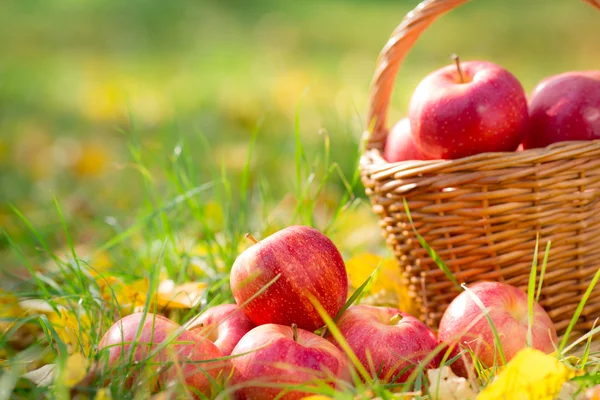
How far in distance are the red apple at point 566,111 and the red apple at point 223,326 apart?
921mm

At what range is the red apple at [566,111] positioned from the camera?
1.84 meters

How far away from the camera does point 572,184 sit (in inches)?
68.3

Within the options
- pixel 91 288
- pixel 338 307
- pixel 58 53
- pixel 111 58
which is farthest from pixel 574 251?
pixel 58 53

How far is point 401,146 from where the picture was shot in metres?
2.04

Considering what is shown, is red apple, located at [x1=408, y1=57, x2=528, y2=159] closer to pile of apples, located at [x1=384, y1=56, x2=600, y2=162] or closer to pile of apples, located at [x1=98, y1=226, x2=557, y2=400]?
Result: pile of apples, located at [x1=384, y1=56, x2=600, y2=162]

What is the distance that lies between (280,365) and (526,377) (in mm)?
445

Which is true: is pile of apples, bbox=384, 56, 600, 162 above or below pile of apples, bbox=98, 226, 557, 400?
above

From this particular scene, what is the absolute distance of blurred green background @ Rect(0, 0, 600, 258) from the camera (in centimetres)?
365

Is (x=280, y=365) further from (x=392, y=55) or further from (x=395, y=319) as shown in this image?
(x=392, y=55)

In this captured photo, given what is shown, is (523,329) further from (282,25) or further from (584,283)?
(282,25)

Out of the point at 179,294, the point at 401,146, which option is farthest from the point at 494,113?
the point at 179,294

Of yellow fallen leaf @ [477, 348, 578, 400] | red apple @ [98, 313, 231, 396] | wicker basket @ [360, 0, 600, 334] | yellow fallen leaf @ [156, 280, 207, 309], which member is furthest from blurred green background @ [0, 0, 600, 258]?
yellow fallen leaf @ [477, 348, 578, 400]

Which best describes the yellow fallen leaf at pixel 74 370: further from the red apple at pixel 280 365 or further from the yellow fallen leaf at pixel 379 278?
the yellow fallen leaf at pixel 379 278

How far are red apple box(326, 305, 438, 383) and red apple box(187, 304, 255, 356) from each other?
203 mm
